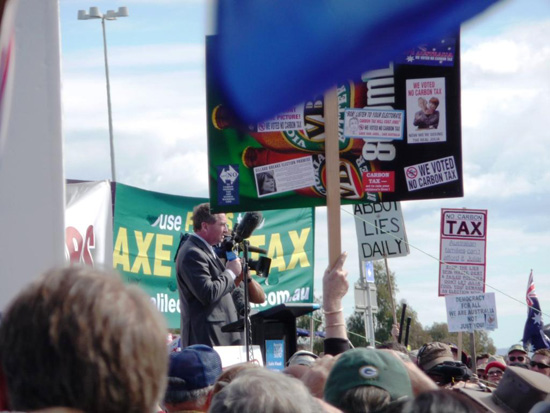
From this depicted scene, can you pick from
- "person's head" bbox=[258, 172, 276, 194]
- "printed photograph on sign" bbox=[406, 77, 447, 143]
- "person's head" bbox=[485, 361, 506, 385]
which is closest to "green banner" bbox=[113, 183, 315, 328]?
"person's head" bbox=[485, 361, 506, 385]

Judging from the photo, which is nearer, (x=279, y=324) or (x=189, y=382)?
(x=189, y=382)

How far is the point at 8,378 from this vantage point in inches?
53.9

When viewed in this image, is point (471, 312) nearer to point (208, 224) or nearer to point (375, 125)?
point (208, 224)

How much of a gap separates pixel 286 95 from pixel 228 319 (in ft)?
7.17

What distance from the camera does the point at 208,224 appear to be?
6.26 metres

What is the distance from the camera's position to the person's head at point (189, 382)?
346cm

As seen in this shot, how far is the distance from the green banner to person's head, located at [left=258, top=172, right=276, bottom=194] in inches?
218

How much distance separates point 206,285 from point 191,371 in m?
2.49

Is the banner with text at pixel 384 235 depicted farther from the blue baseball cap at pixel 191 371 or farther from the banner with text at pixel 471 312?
the blue baseball cap at pixel 191 371

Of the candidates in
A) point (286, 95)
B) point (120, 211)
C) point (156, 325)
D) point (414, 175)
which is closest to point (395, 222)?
point (120, 211)

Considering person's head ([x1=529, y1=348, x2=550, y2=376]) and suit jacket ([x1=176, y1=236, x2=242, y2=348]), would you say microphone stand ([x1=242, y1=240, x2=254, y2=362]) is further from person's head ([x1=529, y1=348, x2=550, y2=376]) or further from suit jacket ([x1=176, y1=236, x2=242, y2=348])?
person's head ([x1=529, y1=348, x2=550, y2=376])

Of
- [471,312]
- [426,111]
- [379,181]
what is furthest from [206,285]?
[471,312]

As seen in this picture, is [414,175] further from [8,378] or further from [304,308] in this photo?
[8,378]

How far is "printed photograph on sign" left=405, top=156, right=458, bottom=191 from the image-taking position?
530 centimetres
